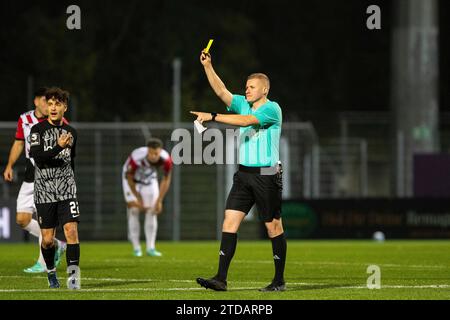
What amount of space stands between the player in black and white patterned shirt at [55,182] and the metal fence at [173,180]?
17.5m

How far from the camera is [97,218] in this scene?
3297 centimetres

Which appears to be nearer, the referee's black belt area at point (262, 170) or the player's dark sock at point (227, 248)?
the player's dark sock at point (227, 248)

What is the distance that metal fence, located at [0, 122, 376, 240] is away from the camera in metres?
32.2

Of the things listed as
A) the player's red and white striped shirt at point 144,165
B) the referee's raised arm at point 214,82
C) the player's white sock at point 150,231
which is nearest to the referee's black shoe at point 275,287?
the referee's raised arm at point 214,82

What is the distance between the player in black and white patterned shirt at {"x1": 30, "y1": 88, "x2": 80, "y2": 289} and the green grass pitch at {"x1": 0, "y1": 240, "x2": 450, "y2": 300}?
0.50m

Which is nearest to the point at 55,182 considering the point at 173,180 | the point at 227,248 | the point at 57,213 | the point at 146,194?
the point at 57,213

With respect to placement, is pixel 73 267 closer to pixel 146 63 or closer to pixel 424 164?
pixel 424 164

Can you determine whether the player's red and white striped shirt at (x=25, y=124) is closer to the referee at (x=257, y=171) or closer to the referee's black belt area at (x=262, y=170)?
the referee at (x=257, y=171)

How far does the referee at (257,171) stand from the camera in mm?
13328

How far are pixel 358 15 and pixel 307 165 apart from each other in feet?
85.8

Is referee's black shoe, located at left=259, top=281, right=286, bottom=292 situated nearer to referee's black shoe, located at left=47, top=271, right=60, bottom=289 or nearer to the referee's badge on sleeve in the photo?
referee's black shoe, located at left=47, top=271, right=60, bottom=289

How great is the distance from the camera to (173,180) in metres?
32.6

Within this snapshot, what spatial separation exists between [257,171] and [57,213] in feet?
7.02

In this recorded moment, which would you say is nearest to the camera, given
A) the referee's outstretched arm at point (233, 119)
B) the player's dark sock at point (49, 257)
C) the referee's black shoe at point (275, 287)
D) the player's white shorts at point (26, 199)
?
the referee's outstretched arm at point (233, 119)
